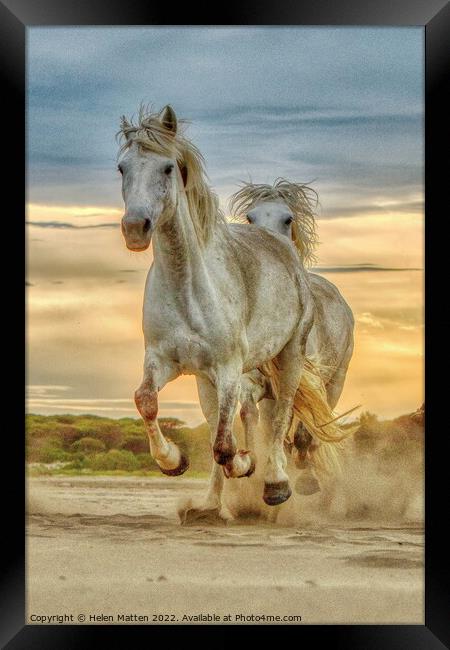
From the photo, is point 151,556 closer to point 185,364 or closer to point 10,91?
point 185,364

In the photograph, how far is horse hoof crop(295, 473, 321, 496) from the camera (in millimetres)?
9570

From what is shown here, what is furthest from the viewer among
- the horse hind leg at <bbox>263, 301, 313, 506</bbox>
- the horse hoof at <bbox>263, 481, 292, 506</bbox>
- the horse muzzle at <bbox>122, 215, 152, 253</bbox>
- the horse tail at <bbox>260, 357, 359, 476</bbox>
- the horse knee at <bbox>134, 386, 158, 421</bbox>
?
the horse tail at <bbox>260, 357, 359, 476</bbox>

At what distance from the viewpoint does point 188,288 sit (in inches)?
329

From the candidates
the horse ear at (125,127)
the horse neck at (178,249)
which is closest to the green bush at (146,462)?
the horse neck at (178,249)

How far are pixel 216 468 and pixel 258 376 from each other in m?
0.79

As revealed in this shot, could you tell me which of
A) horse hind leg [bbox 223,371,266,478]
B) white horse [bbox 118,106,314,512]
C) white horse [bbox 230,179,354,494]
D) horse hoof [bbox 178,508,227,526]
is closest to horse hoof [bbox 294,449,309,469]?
white horse [bbox 230,179,354,494]

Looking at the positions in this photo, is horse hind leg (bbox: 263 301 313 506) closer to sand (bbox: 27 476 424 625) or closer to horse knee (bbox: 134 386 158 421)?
sand (bbox: 27 476 424 625)

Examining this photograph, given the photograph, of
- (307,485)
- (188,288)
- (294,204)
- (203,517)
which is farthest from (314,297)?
(203,517)

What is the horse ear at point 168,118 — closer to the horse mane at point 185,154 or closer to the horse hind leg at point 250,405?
the horse mane at point 185,154

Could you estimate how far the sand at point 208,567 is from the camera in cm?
876

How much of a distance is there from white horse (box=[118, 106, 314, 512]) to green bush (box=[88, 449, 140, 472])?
2.98ft

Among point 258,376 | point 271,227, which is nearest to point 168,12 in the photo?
point 271,227

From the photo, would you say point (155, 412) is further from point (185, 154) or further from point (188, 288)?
point (185, 154)

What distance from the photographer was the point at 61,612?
28.9 feet
